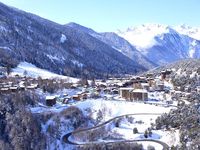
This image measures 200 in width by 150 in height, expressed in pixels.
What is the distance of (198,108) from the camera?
10456 centimetres

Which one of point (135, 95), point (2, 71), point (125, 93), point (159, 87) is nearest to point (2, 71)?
point (2, 71)

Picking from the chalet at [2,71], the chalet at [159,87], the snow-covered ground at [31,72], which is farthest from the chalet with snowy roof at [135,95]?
the chalet at [2,71]

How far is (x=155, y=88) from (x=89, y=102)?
33663 mm

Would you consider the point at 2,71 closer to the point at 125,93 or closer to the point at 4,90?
the point at 4,90

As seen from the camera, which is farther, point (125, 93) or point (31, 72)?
point (31, 72)

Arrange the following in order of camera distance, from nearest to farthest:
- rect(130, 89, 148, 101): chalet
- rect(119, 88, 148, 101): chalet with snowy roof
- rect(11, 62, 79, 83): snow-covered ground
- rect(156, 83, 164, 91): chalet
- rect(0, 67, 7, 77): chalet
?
rect(130, 89, 148, 101): chalet → rect(119, 88, 148, 101): chalet with snowy roof → rect(156, 83, 164, 91): chalet → rect(0, 67, 7, 77): chalet → rect(11, 62, 79, 83): snow-covered ground

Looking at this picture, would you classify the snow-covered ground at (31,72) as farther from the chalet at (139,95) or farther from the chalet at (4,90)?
the chalet at (4,90)

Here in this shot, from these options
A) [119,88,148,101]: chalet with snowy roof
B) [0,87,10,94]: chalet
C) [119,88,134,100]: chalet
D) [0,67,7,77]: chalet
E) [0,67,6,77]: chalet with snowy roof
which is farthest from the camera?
[0,67,6,77]: chalet with snowy roof

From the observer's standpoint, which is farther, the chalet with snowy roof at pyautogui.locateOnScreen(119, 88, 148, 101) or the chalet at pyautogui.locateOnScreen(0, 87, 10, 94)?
the chalet with snowy roof at pyautogui.locateOnScreen(119, 88, 148, 101)

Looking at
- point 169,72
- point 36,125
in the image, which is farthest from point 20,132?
point 169,72

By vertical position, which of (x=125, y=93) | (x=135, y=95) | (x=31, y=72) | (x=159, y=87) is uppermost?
Result: (x=31, y=72)

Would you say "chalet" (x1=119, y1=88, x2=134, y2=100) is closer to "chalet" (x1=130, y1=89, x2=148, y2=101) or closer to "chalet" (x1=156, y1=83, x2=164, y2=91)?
"chalet" (x1=130, y1=89, x2=148, y2=101)

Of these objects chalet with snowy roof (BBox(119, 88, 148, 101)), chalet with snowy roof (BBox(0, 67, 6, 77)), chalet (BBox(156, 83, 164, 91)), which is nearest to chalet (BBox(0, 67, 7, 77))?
chalet with snowy roof (BBox(0, 67, 6, 77))

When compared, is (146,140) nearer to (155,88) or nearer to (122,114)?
(122,114)
